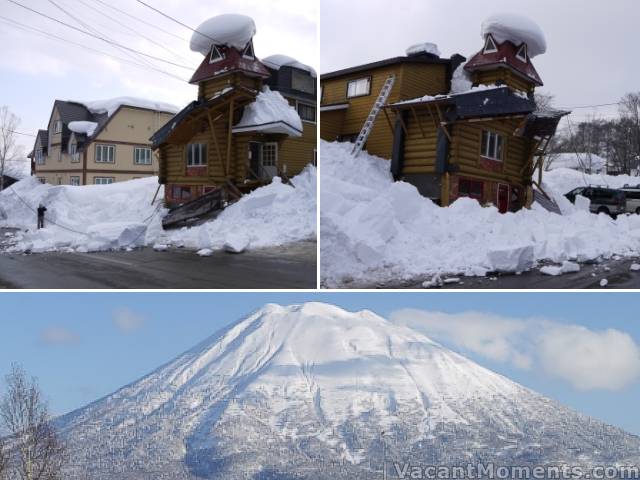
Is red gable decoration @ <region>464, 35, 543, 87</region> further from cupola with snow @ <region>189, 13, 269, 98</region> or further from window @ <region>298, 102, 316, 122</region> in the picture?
cupola with snow @ <region>189, 13, 269, 98</region>

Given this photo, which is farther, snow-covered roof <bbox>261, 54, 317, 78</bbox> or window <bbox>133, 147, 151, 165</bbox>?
window <bbox>133, 147, 151, 165</bbox>

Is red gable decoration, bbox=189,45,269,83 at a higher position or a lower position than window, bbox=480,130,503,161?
higher

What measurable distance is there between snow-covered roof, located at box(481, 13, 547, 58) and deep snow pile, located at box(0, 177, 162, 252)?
1009cm

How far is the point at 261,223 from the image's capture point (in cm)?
1619

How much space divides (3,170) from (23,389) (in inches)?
284

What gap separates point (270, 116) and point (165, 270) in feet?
22.8

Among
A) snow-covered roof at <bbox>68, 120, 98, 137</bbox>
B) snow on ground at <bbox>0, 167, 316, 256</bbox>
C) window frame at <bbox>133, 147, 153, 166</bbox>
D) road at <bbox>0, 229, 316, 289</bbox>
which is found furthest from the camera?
Answer: window frame at <bbox>133, 147, 153, 166</bbox>

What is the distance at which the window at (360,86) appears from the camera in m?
17.1

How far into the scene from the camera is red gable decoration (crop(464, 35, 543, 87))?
16.7 meters

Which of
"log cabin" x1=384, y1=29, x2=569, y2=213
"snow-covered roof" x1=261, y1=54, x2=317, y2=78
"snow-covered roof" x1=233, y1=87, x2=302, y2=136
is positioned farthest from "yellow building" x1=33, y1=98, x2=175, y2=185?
"log cabin" x1=384, y1=29, x2=569, y2=213

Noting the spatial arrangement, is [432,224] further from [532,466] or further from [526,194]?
[532,466]

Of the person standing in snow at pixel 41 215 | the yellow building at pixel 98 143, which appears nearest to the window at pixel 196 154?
the yellow building at pixel 98 143

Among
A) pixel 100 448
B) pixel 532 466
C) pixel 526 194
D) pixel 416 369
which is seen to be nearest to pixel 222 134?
pixel 526 194

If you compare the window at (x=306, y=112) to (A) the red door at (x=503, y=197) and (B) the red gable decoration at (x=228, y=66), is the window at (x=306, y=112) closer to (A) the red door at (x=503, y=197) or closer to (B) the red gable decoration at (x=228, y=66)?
(B) the red gable decoration at (x=228, y=66)
